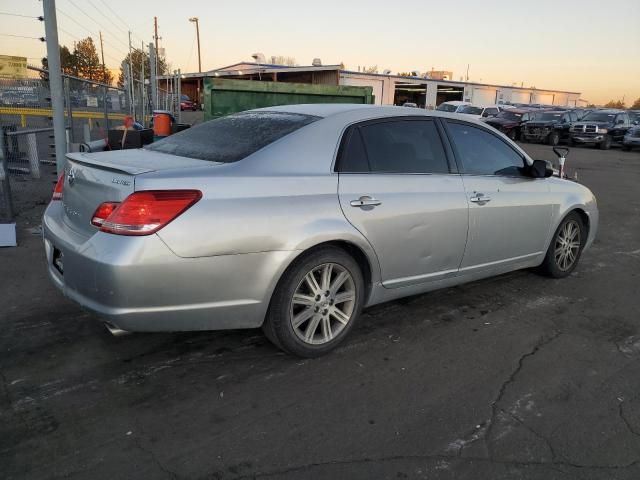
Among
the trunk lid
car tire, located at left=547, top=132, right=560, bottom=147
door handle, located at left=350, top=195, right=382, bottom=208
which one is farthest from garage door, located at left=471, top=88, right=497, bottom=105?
the trunk lid

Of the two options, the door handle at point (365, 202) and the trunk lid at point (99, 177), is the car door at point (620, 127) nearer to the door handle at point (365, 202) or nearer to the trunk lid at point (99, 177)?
the door handle at point (365, 202)

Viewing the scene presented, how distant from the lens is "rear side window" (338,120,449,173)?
362cm

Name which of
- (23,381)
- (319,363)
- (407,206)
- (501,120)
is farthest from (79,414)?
(501,120)

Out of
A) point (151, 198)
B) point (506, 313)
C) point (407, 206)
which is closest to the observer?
point (151, 198)

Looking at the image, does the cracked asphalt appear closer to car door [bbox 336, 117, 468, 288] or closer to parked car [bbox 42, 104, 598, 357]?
parked car [bbox 42, 104, 598, 357]

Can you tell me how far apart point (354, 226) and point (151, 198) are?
1.28m

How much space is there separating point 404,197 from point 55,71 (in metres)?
5.01

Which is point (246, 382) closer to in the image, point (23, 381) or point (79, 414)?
point (79, 414)

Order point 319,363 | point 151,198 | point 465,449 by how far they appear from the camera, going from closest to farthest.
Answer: point 465,449
point 151,198
point 319,363

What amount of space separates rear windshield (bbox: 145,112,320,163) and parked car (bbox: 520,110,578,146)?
83.4 ft

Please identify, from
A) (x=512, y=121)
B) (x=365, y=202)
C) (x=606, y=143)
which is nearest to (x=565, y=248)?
→ (x=365, y=202)

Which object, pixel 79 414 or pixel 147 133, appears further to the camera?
pixel 147 133

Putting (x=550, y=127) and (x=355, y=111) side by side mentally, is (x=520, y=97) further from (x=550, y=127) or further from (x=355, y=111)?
(x=355, y=111)

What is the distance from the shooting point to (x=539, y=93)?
6456 centimetres
